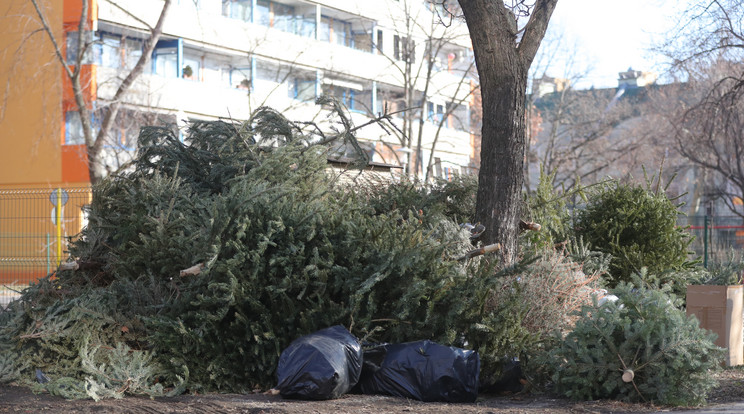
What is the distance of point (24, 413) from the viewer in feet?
19.6

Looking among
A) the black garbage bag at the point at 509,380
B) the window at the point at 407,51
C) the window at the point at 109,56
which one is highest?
the window at the point at 407,51

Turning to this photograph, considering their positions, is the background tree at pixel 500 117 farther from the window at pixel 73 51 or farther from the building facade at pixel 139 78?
the window at pixel 73 51

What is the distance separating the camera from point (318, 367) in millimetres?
6406

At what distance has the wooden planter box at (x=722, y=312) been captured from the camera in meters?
8.23

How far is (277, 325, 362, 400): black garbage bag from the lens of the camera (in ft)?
21.0

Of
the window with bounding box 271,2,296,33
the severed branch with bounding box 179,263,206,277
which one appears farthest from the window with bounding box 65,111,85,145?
the severed branch with bounding box 179,263,206,277

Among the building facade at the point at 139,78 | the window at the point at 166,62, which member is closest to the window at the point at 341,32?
the building facade at the point at 139,78

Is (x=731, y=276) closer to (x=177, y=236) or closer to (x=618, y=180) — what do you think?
(x=618, y=180)

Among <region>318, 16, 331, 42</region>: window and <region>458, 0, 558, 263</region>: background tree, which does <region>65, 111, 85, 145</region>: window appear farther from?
<region>458, 0, 558, 263</region>: background tree

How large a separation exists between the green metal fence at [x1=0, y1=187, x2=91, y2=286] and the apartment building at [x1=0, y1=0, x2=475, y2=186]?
304 centimetres

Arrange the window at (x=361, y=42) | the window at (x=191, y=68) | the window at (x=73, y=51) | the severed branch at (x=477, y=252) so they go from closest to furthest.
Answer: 1. the severed branch at (x=477, y=252)
2. the window at (x=73, y=51)
3. the window at (x=191, y=68)
4. the window at (x=361, y=42)

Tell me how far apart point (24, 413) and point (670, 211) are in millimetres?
9194

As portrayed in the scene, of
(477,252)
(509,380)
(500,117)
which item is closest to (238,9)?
(500,117)

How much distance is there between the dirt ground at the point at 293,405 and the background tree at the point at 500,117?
9.46ft
